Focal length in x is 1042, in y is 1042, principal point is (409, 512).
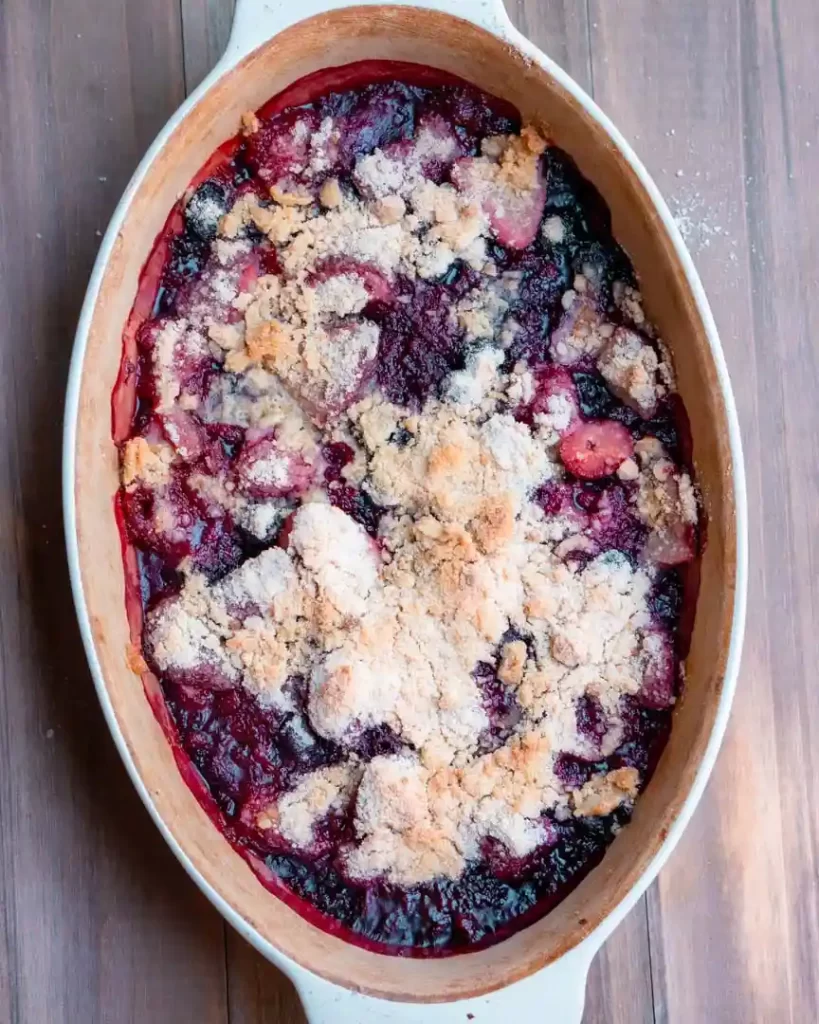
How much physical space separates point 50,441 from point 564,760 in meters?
0.82

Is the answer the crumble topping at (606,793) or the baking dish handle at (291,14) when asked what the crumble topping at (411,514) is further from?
the baking dish handle at (291,14)

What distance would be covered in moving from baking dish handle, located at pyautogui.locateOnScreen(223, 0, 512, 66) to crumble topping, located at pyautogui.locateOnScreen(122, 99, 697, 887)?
0.12 m

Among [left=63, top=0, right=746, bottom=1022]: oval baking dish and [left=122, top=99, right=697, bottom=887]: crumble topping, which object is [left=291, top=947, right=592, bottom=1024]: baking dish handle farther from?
[left=122, top=99, right=697, bottom=887]: crumble topping

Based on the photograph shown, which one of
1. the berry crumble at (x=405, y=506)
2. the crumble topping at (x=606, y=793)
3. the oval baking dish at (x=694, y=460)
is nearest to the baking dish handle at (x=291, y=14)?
the oval baking dish at (x=694, y=460)

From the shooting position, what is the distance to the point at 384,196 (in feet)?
4.36

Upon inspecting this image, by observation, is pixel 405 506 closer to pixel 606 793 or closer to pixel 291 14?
pixel 606 793

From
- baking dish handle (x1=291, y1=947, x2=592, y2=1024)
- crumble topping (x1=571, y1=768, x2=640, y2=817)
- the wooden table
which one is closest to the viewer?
baking dish handle (x1=291, y1=947, x2=592, y2=1024)

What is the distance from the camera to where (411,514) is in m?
1.32

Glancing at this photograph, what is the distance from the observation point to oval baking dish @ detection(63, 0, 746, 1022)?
1213 millimetres

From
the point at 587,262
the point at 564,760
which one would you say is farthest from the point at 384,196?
the point at 564,760

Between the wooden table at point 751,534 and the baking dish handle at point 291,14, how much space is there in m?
0.25

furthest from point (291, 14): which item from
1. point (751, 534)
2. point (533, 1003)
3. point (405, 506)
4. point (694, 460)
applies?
point (533, 1003)

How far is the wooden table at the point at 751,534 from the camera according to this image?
1.45 metres

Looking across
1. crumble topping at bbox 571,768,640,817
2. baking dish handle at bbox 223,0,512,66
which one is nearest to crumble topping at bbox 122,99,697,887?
crumble topping at bbox 571,768,640,817
